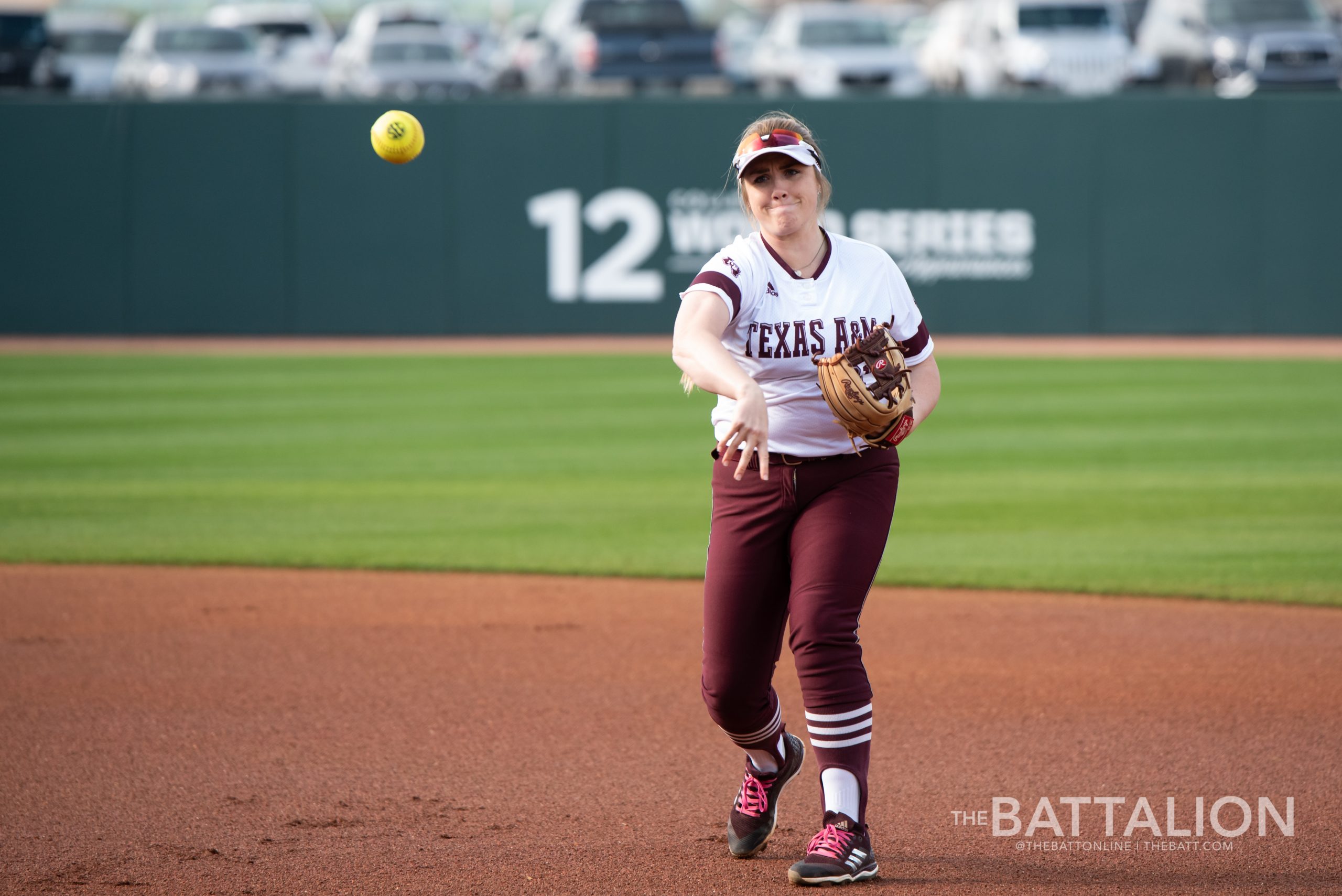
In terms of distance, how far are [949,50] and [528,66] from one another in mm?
9077

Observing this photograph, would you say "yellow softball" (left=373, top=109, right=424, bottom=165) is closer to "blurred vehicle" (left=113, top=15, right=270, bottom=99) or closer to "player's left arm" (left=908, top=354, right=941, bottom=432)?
"player's left arm" (left=908, top=354, right=941, bottom=432)

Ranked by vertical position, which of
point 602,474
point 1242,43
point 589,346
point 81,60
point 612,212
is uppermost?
point 81,60

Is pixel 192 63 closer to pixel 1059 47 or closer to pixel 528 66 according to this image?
pixel 528 66

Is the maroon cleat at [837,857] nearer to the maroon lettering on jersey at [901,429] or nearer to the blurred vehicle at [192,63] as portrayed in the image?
the maroon lettering on jersey at [901,429]

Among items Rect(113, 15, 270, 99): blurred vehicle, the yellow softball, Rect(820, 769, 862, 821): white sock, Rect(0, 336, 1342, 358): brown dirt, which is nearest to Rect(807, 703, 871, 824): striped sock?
Rect(820, 769, 862, 821): white sock

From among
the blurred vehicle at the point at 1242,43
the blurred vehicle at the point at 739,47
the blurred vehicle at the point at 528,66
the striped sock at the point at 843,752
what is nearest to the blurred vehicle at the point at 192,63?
the blurred vehicle at the point at 528,66

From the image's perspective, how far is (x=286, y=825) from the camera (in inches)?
166

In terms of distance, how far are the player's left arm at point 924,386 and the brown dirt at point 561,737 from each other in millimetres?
1222

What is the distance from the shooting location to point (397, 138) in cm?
514

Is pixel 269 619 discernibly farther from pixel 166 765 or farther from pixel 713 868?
pixel 713 868

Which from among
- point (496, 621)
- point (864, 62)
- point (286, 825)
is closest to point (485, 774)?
point (286, 825)

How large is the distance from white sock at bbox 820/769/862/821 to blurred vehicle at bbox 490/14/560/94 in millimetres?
25381

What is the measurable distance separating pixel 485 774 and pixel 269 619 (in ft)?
8.35

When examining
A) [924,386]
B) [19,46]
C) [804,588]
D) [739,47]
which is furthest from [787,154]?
[739,47]
